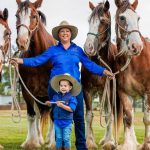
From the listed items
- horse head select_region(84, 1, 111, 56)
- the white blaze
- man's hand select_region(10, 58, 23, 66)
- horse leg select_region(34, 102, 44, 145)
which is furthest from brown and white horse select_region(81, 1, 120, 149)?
man's hand select_region(10, 58, 23, 66)

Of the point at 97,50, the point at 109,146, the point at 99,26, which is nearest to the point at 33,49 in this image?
the point at 97,50

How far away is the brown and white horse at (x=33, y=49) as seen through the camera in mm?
8555

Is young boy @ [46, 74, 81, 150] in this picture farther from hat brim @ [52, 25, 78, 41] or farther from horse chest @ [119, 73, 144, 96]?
horse chest @ [119, 73, 144, 96]

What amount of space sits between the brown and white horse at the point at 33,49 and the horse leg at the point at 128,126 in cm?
171

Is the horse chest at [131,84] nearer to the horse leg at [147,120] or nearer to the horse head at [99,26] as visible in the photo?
the horse leg at [147,120]

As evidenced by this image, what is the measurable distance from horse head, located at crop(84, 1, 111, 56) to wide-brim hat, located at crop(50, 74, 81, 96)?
6.29 ft

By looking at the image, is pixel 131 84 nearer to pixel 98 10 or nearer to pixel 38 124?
pixel 98 10

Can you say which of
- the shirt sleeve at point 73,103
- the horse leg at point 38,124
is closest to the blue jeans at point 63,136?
the shirt sleeve at point 73,103

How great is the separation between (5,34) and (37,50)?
3.36 ft

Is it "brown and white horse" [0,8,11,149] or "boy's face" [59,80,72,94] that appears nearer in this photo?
"boy's face" [59,80,72,94]

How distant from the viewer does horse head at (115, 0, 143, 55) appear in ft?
25.7

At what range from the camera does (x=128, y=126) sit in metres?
8.59

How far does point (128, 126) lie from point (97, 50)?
64.1 inches

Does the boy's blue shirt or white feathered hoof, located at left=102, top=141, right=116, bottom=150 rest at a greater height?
the boy's blue shirt
